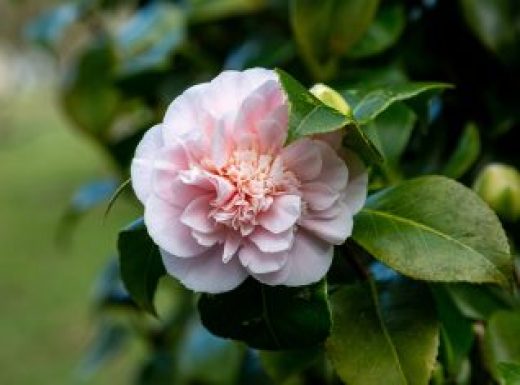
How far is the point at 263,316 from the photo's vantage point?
1.69 ft

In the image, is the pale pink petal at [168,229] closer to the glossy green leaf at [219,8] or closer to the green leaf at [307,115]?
the green leaf at [307,115]

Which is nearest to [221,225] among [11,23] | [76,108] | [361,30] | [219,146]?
[219,146]

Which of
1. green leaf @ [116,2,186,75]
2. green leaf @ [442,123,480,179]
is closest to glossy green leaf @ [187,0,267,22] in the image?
green leaf @ [116,2,186,75]

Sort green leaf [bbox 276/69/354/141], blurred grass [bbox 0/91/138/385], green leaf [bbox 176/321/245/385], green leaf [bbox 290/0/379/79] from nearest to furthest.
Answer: green leaf [bbox 276/69/354/141] < green leaf [bbox 290/0/379/79] < green leaf [bbox 176/321/245/385] < blurred grass [bbox 0/91/138/385]

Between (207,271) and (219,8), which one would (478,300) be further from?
(219,8)

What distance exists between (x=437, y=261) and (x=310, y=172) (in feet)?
0.30

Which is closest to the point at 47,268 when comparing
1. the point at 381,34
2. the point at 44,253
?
the point at 44,253

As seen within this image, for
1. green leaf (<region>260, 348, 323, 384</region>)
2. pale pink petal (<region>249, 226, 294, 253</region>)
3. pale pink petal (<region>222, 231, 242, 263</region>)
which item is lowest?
green leaf (<region>260, 348, 323, 384</region>)

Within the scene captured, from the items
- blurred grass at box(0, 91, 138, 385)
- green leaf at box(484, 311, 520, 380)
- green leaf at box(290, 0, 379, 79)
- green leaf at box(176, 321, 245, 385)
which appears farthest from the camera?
blurred grass at box(0, 91, 138, 385)

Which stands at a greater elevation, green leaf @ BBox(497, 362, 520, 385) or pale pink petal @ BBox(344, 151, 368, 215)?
pale pink petal @ BBox(344, 151, 368, 215)

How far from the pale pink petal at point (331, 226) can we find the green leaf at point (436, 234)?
40mm

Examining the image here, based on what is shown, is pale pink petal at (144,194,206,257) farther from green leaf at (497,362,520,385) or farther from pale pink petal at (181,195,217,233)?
green leaf at (497,362,520,385)

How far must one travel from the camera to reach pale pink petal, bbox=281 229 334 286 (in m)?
0.48

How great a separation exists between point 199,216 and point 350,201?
0.09 metres
